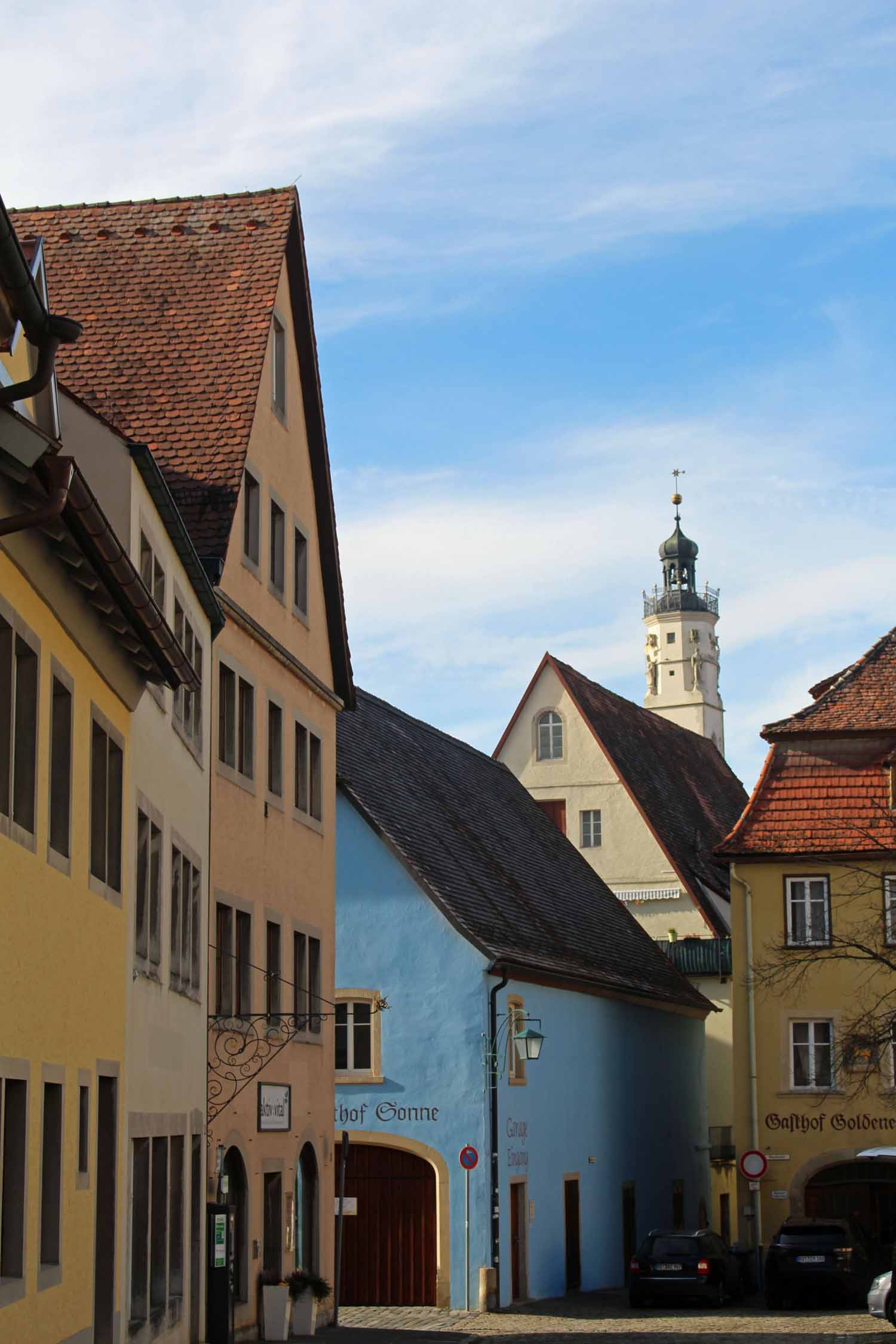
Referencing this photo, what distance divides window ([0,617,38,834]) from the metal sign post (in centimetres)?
1964

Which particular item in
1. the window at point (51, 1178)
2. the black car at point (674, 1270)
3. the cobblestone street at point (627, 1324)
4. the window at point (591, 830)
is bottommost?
the cobblestone street at point (627, 1324)

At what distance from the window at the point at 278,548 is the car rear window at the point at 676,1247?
1228 centimetres

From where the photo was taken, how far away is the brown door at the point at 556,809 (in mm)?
54969

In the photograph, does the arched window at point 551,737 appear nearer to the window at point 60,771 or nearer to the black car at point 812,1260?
the black car at point 812,1260

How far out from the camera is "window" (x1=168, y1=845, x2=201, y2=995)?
20688 mm

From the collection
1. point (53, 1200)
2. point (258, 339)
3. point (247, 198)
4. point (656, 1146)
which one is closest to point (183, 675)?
point (53, 1200)

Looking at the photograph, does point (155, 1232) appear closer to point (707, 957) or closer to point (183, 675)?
point (183, 675)

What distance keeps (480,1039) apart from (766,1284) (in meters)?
5.80

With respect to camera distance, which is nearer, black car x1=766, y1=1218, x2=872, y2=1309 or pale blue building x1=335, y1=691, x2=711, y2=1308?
black car x1=766, y1=1218, x2=872, y2=1309

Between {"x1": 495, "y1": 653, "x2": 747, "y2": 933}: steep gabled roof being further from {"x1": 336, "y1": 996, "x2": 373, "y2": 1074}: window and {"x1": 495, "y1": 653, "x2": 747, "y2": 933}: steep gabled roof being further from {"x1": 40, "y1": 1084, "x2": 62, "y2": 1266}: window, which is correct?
{"x1": 40, "y1": 1084, "x2": 62, "y2": 1266}: window

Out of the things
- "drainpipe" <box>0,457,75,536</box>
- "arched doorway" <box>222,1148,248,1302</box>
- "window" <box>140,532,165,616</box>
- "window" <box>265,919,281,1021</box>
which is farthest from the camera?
"window" <box>265,919,281,1021</box>

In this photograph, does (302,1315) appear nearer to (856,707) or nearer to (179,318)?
(179,318)

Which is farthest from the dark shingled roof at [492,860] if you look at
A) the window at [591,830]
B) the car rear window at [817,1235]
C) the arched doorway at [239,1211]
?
the arched doorway at [239,1211]

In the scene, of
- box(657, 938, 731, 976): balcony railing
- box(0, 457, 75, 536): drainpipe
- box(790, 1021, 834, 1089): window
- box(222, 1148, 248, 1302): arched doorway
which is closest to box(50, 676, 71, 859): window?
box(0, 457, 75, 536): drainpipe
